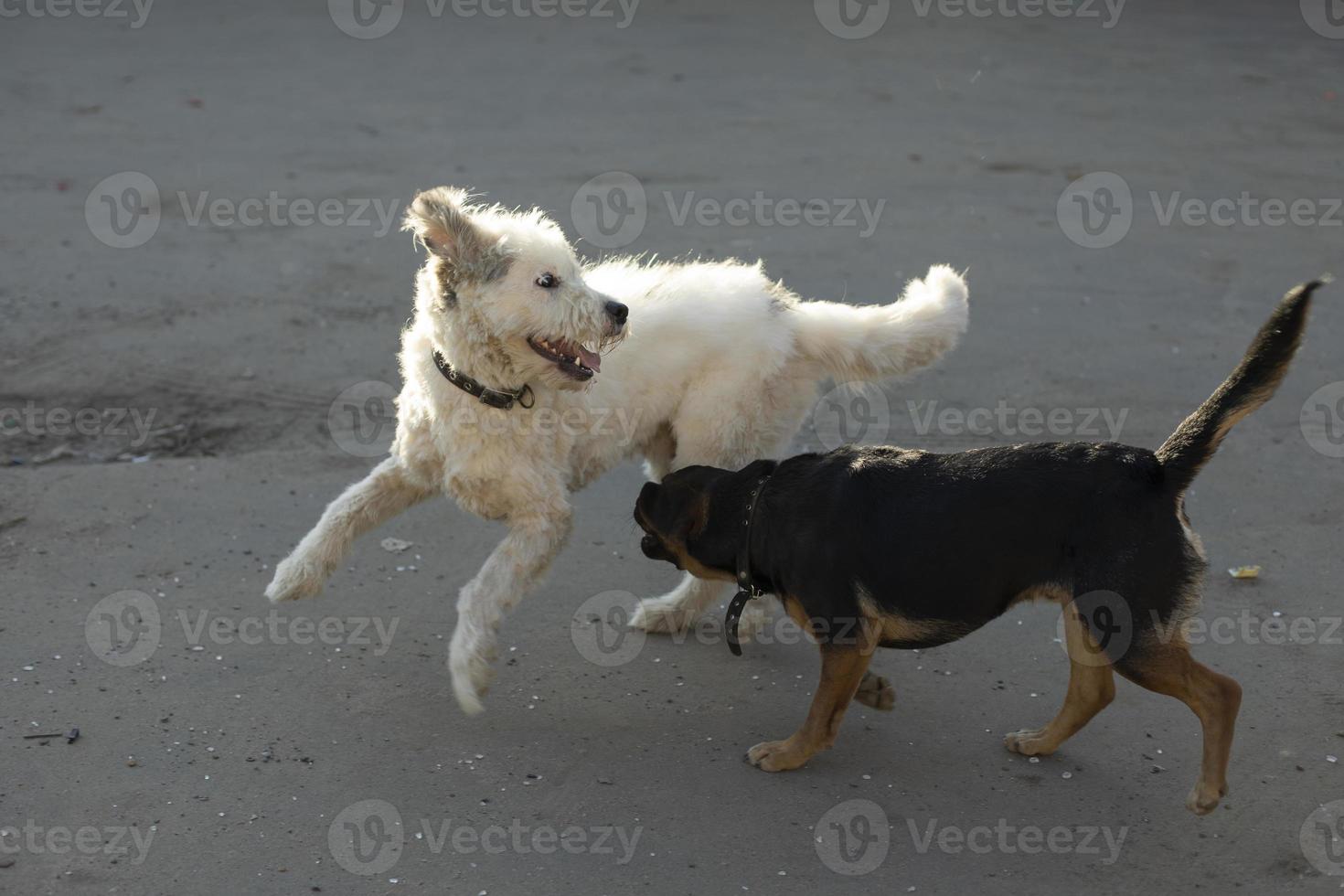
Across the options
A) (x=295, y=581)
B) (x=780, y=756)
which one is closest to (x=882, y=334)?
(x=780, y=756)

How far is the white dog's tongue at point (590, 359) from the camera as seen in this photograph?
15.7 feet

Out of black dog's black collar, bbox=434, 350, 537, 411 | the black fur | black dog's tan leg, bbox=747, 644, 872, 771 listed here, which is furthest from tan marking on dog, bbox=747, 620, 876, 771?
black dog's black collar, bbox=434, 350, 537, 411

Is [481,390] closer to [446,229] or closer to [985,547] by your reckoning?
[446,229]

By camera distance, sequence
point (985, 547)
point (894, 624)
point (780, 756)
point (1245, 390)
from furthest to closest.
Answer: point (780, 756), point (894, 624), point (985, 547), point (1245, 390)

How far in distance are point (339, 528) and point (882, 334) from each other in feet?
7.54

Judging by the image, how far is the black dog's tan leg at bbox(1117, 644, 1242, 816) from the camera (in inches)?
167

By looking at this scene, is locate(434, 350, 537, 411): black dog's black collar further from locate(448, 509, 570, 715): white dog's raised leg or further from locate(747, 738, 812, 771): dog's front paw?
locate(747, 738, 812, 771): dog's front paw

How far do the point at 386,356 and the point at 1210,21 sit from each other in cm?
1323

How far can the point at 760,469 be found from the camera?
15.8 ft

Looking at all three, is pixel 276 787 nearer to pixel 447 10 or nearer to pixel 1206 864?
pixel 1206 864

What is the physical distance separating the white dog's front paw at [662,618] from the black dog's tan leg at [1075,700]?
4.73 feet

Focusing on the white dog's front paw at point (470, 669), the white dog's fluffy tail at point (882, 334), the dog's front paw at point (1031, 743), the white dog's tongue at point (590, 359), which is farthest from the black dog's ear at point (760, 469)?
the dog's front paw at point (1031, 743)

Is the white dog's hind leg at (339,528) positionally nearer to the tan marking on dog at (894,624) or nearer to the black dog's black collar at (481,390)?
the black dog's black collar at (481,390)

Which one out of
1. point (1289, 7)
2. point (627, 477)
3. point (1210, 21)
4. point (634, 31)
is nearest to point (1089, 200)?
point (627, 477)
